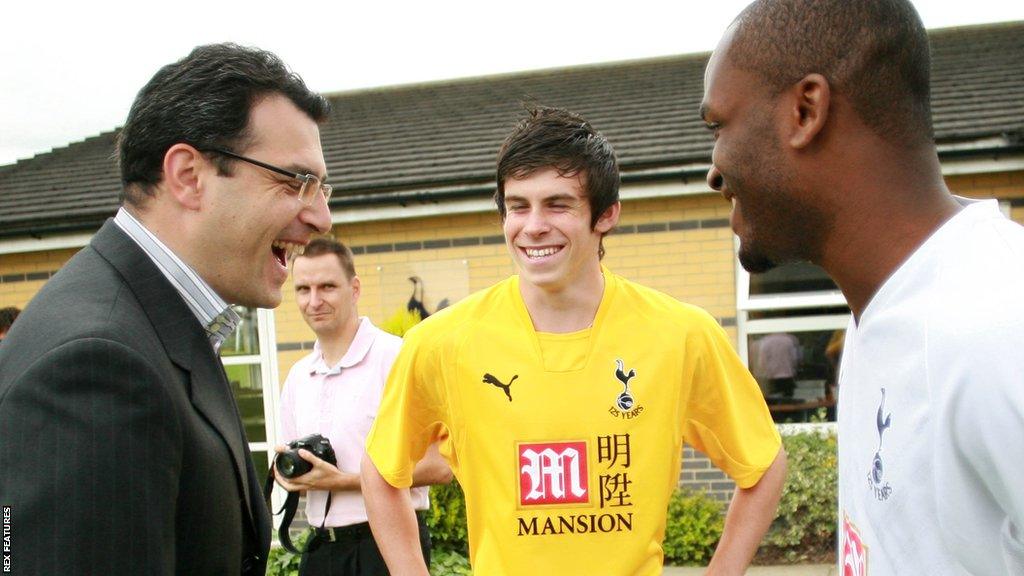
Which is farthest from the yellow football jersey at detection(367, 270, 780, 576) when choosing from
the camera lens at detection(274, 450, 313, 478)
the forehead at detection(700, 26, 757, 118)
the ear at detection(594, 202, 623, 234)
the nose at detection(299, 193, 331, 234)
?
the camera lens at detection(274, 450, 313, 478)

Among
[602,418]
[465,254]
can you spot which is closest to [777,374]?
[465,254]

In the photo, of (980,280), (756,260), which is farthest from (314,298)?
(980,280)

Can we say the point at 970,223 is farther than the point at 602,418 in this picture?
No

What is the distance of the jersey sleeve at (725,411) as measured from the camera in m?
3.12

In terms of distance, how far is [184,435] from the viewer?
5.85 feet

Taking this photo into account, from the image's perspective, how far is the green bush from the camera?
Result: 309 inches

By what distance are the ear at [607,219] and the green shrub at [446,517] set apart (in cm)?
409

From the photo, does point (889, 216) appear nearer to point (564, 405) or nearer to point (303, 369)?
point (564, 405)

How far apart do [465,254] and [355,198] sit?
1.28 metres

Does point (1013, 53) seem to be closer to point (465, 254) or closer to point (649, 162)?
point (649, 162)

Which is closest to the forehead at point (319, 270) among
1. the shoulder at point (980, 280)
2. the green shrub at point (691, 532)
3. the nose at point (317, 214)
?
the nose at point (317, 214)

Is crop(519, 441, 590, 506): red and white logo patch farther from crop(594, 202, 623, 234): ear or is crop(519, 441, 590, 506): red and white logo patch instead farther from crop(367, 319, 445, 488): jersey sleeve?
crop(594, 202, 623, 234): ear

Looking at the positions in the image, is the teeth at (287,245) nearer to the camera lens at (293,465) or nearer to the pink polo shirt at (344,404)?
the pink polo shirt at (344,404)

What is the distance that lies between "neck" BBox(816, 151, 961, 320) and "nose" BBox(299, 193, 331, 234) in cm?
128
